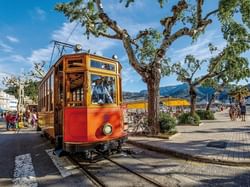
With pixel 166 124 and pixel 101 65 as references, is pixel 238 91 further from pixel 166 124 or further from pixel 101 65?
pixel 101 65

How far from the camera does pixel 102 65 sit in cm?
794

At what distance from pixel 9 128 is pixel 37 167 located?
17.8 metres

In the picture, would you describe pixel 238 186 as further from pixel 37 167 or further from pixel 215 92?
pixel 215 92

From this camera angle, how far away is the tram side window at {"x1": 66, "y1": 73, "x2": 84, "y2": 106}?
746 centimetres

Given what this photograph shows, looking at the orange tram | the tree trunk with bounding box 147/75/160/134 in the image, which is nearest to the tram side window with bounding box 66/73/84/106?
the orange tram

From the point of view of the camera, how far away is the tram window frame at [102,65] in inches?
301

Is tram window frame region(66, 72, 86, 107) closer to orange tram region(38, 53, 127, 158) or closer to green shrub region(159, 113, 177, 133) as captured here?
orange tram region(38, 53, 127, 158)

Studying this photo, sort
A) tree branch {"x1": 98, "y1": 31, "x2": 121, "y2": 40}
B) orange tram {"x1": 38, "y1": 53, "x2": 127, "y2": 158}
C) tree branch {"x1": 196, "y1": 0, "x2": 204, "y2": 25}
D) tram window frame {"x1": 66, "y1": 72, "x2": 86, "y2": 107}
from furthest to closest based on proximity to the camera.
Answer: tree branch {"x1": 98, "y1": 31, "x2": 121, "y2": 40} → tree branch {"x1": 196, "y1": 0, "x2": 204, "y2": 25} → tram window frame {"x1": 66, "y1": 72, "x2": 86, "y2": 107} → orange tram {"x1": 38, "y1": 53, "x2": 127, "y2": 158}

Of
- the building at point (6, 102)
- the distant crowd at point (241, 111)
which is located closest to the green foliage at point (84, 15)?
the distant crowd at point (241, 111)

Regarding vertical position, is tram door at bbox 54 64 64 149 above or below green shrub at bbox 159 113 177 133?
above

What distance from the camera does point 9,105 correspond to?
11044cm

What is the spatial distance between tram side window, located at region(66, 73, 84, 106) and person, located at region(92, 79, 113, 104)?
0.38 metres

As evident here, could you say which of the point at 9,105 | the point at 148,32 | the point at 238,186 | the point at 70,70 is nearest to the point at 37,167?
the point at 70,70

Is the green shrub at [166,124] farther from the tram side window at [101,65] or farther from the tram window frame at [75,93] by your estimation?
the tram window frame at [75,93]
